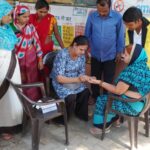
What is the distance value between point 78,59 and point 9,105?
967mm

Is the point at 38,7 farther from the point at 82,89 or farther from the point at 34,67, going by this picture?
the point at 82,89

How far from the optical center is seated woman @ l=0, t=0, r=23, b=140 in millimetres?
3180

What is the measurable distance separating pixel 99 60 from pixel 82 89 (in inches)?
21.6

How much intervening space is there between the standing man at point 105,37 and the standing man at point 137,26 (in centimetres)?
22

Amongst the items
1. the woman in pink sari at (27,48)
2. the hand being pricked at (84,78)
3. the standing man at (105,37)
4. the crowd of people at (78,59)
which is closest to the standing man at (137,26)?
the crowd of people at (78,59)

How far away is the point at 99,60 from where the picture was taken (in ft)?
13.5

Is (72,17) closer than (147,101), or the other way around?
(147,101)

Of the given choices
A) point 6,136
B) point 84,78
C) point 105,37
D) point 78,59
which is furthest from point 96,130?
point 105,37

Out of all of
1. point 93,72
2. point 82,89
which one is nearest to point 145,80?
point 82,89

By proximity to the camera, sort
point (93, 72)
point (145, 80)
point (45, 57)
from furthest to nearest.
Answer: point (93, 72) → point (45, 57) → point (145, 80)

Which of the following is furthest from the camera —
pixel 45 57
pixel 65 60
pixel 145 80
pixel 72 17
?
pixel 72 17

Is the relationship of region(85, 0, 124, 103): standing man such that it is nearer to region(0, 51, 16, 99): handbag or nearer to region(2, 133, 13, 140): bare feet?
region(0, 51, 16, 99): handbag

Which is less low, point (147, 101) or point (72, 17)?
point (72, 17)

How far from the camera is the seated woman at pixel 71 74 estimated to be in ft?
11.4
